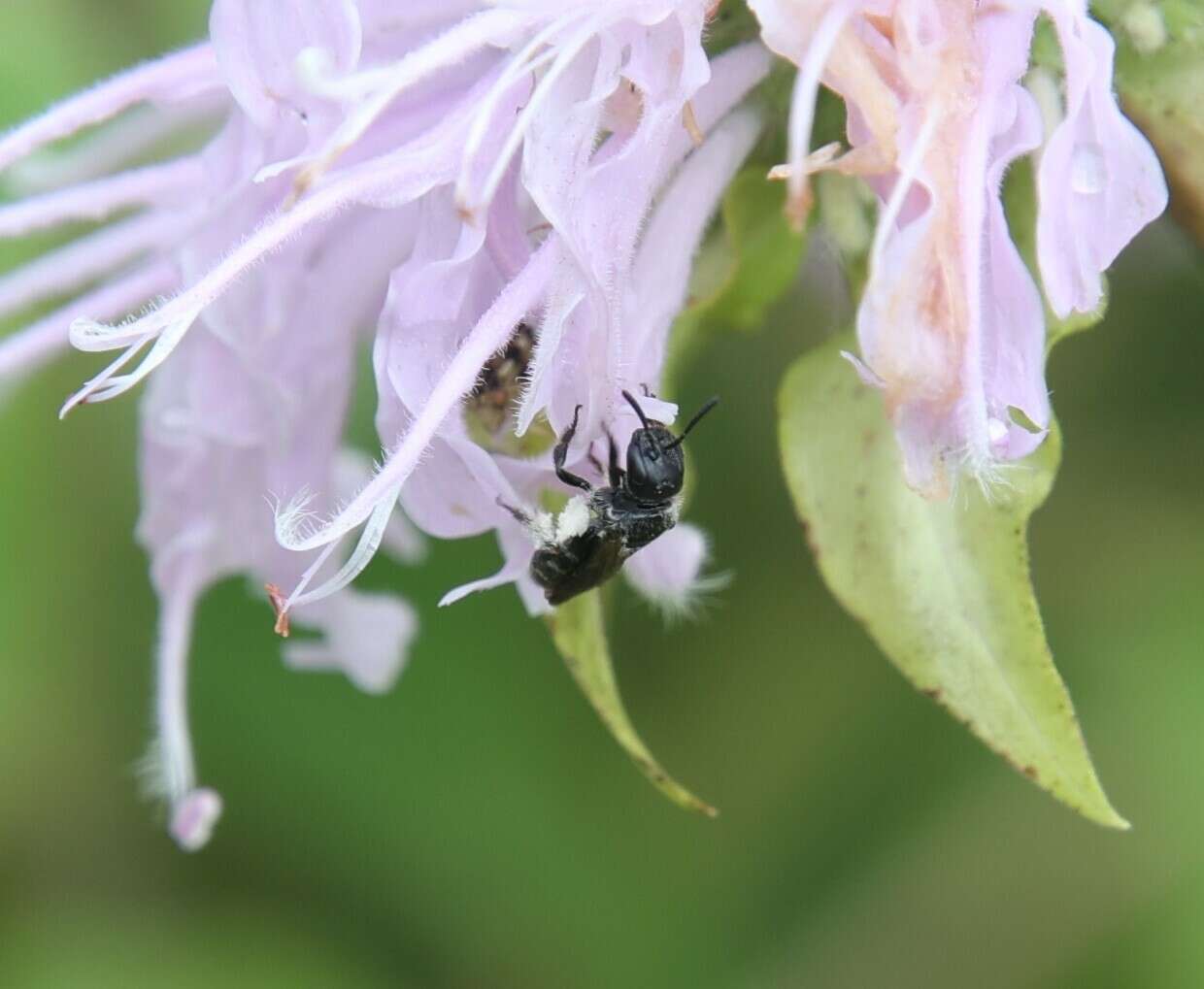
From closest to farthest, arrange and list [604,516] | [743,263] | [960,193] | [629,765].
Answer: [960,193] → [604,516] → [743,263] → [629,765]

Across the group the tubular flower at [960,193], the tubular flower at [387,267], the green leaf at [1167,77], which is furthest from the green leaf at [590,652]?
the green leaf at [1167,77]

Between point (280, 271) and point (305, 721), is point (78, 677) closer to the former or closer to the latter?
point (305, 721)

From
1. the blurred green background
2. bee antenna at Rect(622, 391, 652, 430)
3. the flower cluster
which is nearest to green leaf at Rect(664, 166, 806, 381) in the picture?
the flower cluster

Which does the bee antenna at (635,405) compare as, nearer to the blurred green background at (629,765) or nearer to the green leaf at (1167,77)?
the green leaf at (1167,77)

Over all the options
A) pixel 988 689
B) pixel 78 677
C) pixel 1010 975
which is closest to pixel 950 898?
pixel 1010 975

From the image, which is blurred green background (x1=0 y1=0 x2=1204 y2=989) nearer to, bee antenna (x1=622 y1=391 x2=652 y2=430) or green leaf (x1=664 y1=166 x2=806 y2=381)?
green leaf (x1=664 y1=166 x2=806 y2=381)

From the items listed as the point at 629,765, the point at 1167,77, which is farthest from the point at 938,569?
the point at 629,765

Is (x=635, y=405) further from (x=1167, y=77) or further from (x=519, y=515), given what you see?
(x=1167, y=77)
